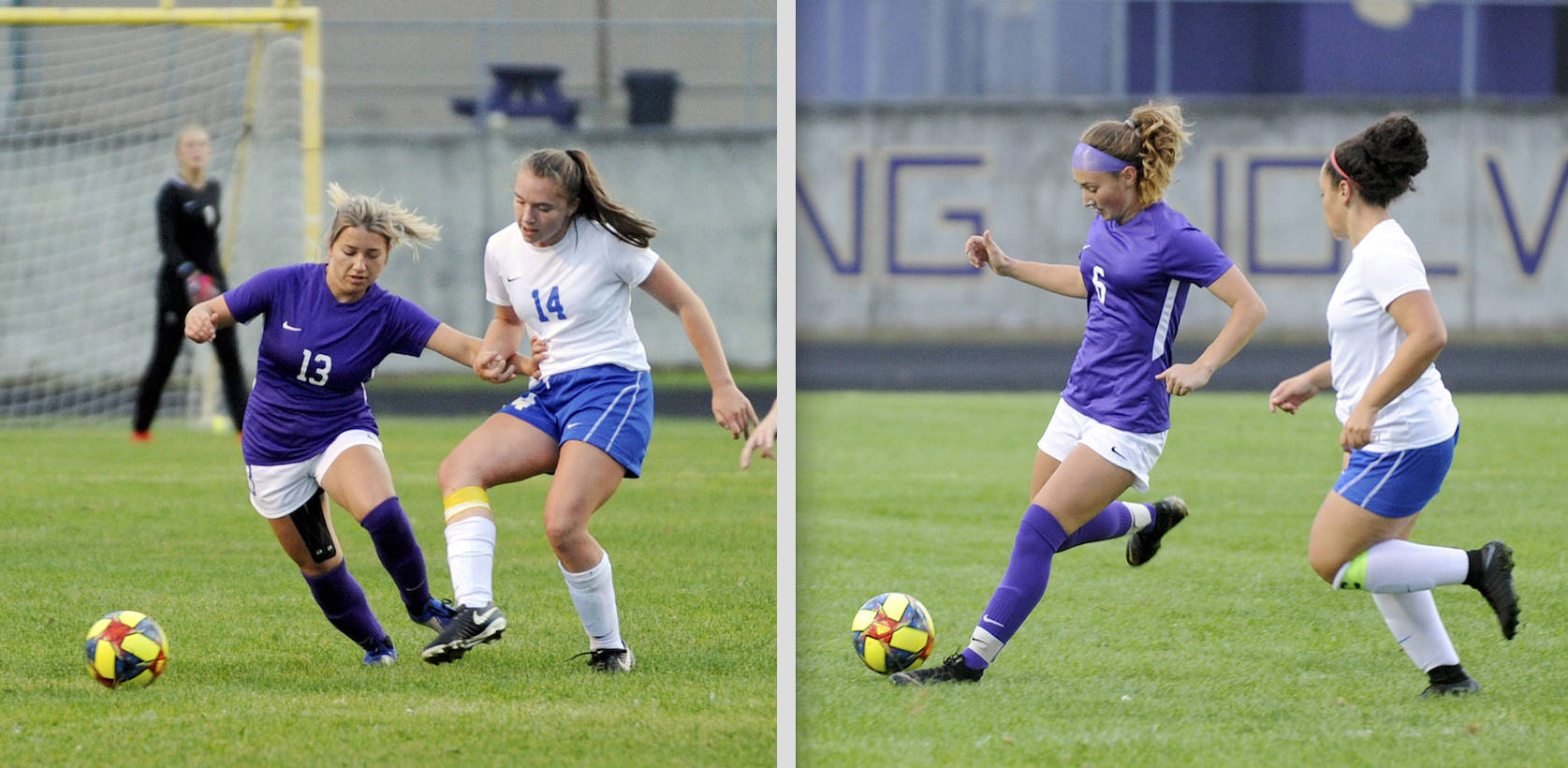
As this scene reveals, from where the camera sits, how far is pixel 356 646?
17.4ft

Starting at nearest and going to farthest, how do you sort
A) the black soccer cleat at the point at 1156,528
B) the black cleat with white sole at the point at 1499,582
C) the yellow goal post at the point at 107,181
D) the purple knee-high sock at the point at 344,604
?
the black cleat with white sole at the point at 1499,582 < the purple knee-high sock at the point at 344,604 < the black soccer cleat at the point at 1156,528 < the yellow goal post at the point at 107,181

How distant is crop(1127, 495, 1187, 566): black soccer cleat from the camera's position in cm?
544

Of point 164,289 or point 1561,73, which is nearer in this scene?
point 164,289

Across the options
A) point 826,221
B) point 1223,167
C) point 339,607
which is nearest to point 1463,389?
point 1223,167

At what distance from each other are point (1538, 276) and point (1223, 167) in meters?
4.04

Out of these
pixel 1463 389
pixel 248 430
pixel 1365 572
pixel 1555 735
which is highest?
pixel 248 430

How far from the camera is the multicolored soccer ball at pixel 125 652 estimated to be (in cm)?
461

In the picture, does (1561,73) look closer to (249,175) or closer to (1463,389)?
(1463,389)

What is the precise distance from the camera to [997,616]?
15.1 feet

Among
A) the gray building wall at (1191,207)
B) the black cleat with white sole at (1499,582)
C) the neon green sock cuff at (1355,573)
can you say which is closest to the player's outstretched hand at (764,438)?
the neon green sock cuff at (1355,573)

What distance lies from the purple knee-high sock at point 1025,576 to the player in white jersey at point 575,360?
863 mm

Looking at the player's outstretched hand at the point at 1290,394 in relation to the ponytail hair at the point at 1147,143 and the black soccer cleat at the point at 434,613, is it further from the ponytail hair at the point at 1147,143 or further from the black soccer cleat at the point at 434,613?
the black soccer cleat at the point at 434,613

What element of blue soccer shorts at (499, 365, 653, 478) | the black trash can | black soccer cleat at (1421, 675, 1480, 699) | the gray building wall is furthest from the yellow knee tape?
the gray building wall

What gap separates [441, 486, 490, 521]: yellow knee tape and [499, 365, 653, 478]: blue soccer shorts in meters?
0.28
